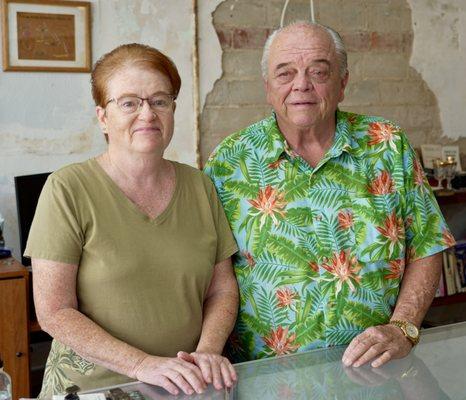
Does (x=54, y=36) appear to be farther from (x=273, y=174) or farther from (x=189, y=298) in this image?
(x=189, y=298)

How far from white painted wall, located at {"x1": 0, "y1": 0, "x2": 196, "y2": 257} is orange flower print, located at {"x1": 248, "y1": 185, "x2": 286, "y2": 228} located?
1680 millimetres

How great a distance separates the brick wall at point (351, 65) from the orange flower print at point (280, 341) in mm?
1864

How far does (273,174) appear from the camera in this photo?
6.25 ft

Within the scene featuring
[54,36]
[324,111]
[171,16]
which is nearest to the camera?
[324,111]

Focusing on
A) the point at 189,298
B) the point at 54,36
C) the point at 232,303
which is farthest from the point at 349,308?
the point at 54,36

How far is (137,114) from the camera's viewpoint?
1633 millimetres

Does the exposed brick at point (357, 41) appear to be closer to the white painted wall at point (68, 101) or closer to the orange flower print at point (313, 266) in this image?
the white painted wall at point (68, 101)

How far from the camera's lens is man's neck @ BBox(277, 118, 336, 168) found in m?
1.96

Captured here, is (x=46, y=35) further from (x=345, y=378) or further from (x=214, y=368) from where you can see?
(x=345, y=378)

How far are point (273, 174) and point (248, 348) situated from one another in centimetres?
47

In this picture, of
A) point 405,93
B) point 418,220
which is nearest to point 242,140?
point 418,220

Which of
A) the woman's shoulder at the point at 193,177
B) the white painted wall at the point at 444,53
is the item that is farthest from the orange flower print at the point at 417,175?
the white painted wall at the point at 444,53

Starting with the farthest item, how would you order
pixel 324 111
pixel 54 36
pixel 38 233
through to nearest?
1. pixel 54 36
2. pixel 324 111
3. pixel 38 233

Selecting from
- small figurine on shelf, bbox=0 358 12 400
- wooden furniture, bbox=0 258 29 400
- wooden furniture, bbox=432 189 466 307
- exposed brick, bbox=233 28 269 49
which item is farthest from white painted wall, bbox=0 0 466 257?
small figurine on shelf, bbox=0 358 12 400
